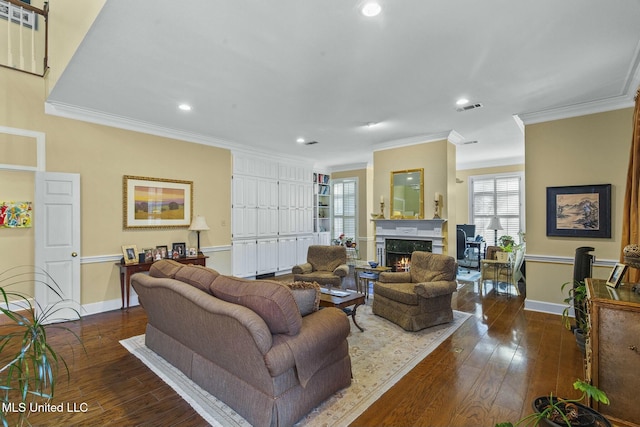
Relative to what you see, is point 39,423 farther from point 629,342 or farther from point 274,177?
point 274,177

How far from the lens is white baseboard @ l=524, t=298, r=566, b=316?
168 inches

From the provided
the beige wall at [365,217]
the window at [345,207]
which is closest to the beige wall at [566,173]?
the beige wall at [365,217]

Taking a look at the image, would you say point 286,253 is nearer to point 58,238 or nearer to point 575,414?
point 58,238

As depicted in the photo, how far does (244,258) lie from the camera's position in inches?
249

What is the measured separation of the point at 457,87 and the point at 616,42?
4.34 ft

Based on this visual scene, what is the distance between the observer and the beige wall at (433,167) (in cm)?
544

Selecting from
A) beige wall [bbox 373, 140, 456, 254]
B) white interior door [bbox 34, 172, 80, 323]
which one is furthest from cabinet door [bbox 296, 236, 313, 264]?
white interior door [bbox 34, 172, 80, 323]

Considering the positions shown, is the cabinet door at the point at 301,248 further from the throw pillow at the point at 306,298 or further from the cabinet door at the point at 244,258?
the throw pillow at the point at 306,298

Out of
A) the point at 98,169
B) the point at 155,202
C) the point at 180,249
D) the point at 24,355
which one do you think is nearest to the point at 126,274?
the point at 180,249

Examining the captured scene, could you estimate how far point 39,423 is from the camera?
2.12m

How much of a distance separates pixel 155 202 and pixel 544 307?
612 centimetres

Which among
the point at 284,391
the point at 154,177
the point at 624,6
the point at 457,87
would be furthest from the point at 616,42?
the point at 154,177

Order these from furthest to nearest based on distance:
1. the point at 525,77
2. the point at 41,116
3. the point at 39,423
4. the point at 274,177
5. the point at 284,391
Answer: the point at 274,177 < the point at 41,116 < the point at 525,77 < the point at 39,423 < the point at 284,391

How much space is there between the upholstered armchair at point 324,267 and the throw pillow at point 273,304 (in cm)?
286
